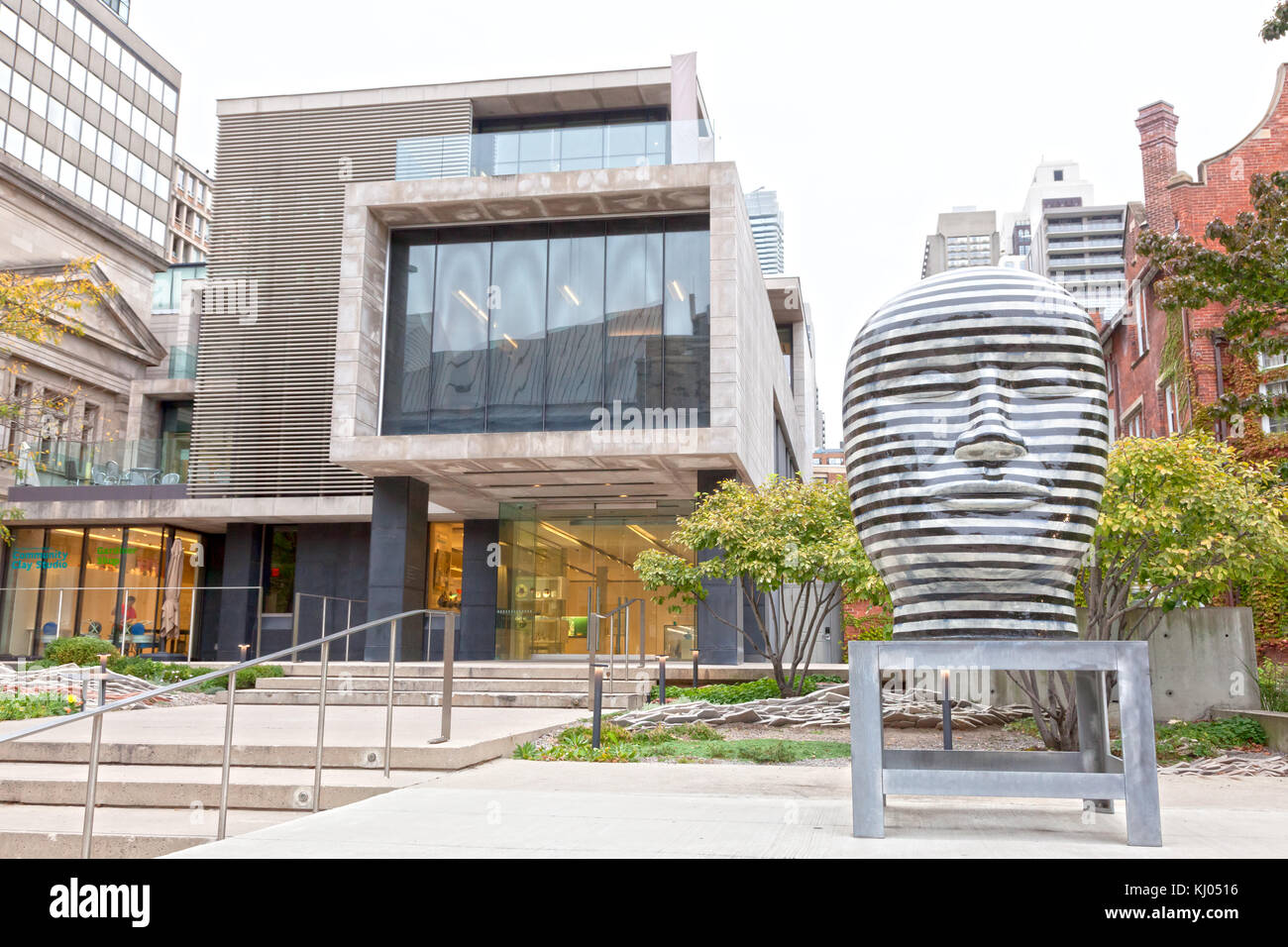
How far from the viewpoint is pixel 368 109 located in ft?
87.5

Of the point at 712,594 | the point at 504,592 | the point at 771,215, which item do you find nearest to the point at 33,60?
the point at 504,592

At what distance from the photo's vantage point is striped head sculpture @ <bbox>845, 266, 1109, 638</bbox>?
4.17 meters

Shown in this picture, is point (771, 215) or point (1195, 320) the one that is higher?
point (771, 215)

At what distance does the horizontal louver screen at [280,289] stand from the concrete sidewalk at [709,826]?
2014 centimetres

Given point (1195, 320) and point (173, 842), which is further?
point (1195, 320)

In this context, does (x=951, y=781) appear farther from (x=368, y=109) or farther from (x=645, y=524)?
(x=368, y=109)

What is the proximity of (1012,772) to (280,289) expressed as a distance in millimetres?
25468

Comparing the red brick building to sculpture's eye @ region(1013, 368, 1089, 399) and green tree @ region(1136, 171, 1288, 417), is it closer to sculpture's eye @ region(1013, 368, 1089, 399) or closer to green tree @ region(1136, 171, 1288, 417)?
green tree @ region(1136, 171, 1288, 417)

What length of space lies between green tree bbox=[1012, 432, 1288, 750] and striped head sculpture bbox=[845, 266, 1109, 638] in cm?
538

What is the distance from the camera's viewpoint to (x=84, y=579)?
27.3 meters

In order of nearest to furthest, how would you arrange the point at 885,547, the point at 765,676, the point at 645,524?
the point at 885,547
the point at 765,676
the point at 645,524

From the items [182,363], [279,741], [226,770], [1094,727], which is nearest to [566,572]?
[279,741]

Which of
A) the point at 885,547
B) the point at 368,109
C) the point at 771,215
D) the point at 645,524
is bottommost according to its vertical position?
the point at 885,547

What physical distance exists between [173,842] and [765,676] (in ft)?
39.6
